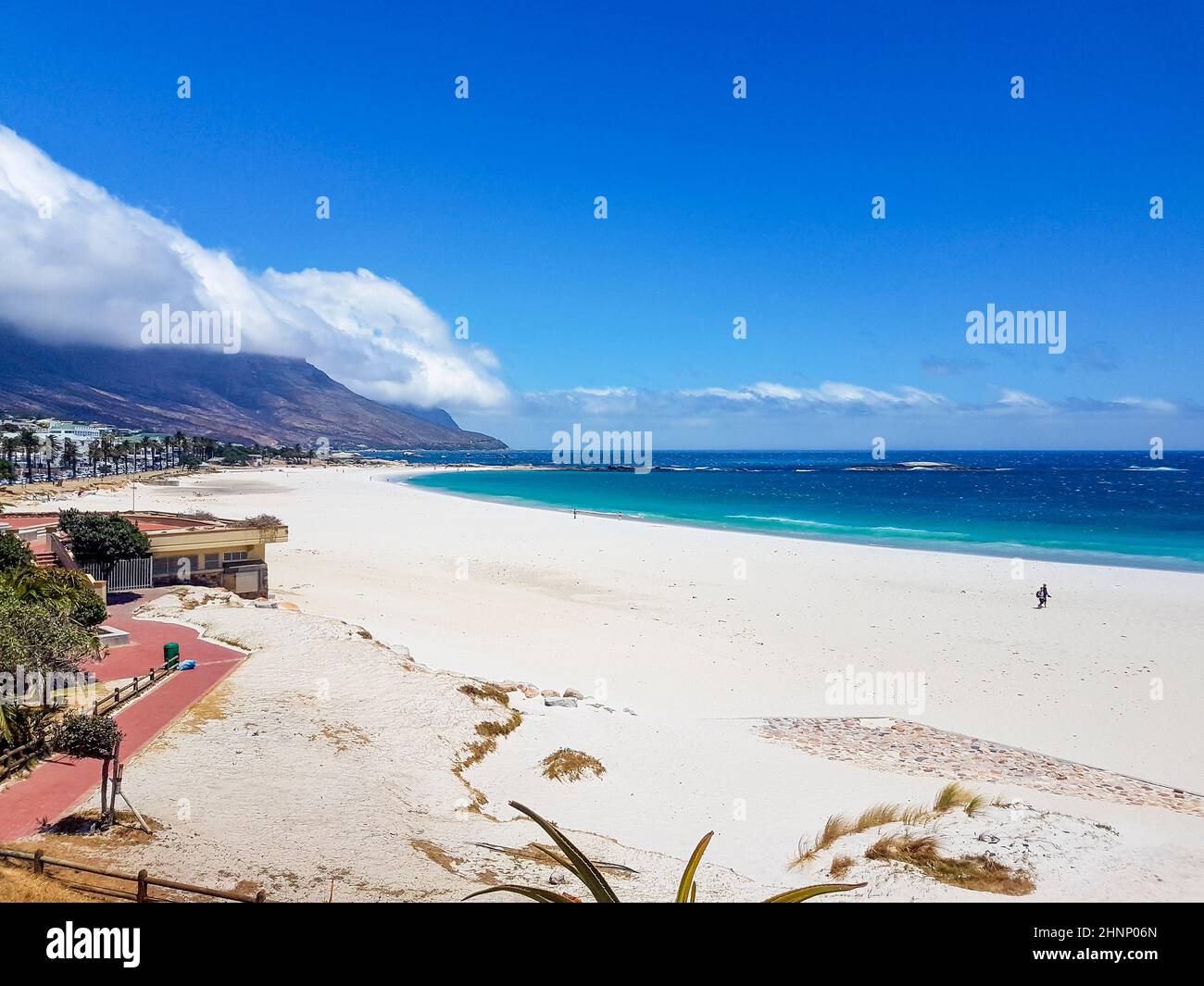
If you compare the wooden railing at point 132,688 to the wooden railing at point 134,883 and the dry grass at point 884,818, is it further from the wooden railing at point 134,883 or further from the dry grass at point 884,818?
the dry grass at point 884,818

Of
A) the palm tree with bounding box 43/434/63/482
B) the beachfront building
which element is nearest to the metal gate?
the beachfront building

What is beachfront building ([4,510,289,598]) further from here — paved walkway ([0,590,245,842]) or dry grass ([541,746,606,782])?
dry grass ([541,746,606,782])

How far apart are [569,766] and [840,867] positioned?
5091 mm

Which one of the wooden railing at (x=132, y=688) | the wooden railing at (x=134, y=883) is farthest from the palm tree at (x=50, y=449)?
the wooden railing at (x=134, y=883)

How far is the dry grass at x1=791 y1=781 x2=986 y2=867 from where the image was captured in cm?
971

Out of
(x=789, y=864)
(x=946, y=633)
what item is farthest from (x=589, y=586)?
(x=789, y=864)

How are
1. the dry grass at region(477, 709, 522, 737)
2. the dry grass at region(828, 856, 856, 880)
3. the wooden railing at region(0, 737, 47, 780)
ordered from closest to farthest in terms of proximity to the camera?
the dry grass at region(828, 856, 856, 880) → the wooden railing at region(0, 737, 47, 780) → the dry grass at region(477, 709, 522, 737)

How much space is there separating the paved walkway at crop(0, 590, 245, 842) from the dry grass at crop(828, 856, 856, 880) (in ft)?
29.8

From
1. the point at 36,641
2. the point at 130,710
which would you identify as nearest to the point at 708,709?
the point at 130,710

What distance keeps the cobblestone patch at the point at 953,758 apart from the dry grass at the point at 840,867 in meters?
4.44

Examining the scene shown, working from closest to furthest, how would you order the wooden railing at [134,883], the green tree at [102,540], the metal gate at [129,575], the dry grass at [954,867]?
the wooden railing at [134,883]
the dry grass at [954,867]
the green tree at [102,540]
the metal gate at [129,575]

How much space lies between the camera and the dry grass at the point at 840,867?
875cm

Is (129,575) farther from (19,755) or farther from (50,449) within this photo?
(50,449)

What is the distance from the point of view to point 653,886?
814cm
